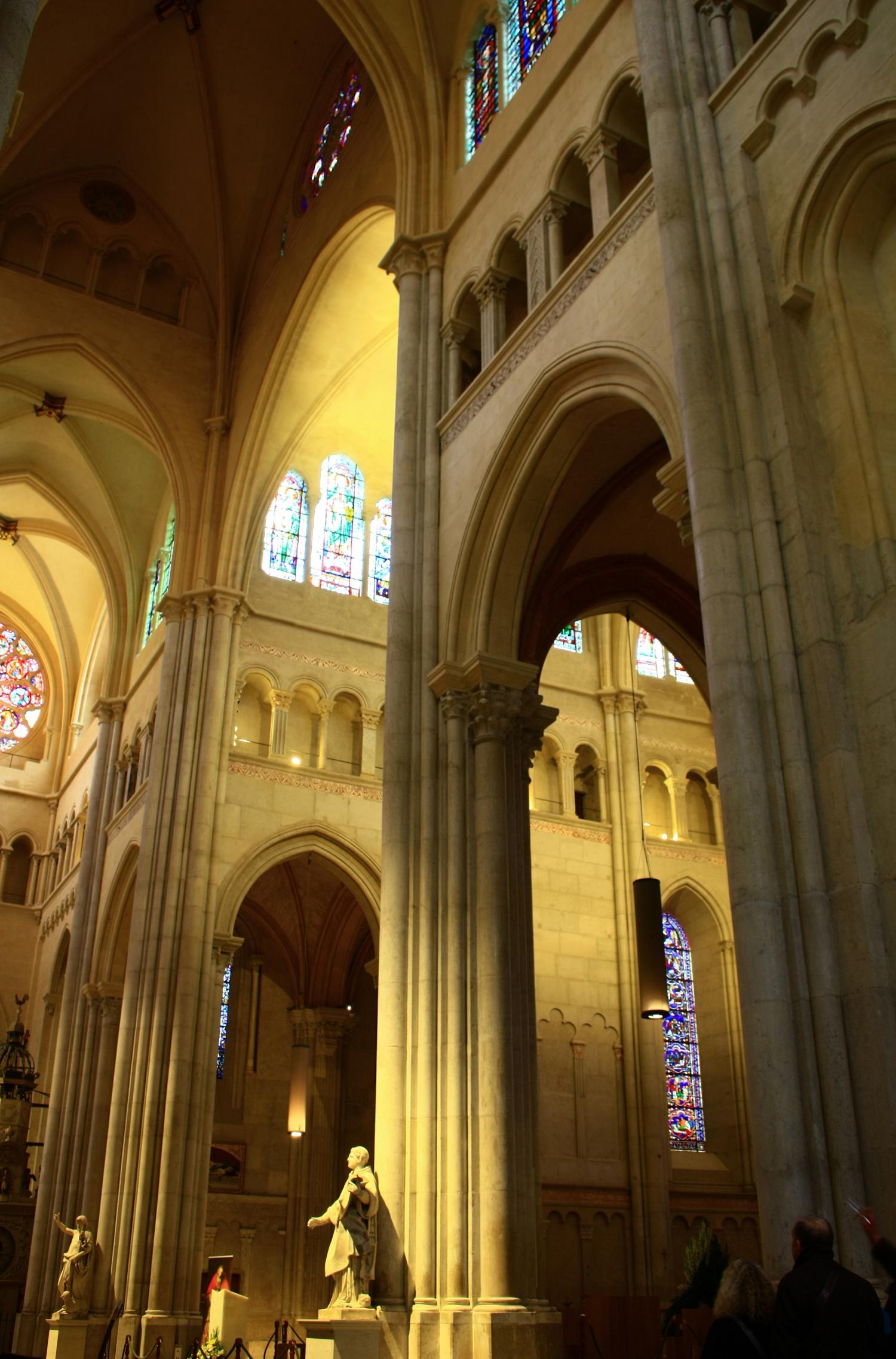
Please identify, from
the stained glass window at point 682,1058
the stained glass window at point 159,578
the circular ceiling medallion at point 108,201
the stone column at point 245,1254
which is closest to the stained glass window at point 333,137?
the circular ceiling medallion at point 108,201

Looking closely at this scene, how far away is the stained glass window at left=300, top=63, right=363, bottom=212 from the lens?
19.4m

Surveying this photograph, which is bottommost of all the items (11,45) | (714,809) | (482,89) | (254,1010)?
(254,1010)

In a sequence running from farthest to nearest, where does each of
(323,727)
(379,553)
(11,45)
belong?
(379,553), (323,727), (11,45)

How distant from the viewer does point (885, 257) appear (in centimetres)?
842

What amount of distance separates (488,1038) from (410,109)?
440 inches

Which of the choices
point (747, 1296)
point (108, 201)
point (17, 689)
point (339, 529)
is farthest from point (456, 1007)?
point (17, 689)

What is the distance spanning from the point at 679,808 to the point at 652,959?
932 cm

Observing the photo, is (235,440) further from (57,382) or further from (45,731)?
(45,731)

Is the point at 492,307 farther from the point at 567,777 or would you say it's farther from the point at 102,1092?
the point at 102,1092

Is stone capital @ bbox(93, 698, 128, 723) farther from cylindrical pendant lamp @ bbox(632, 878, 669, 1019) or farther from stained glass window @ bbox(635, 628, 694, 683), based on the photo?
cylindrical pendant lamp @ bbox(632, 878, 669, 1019)

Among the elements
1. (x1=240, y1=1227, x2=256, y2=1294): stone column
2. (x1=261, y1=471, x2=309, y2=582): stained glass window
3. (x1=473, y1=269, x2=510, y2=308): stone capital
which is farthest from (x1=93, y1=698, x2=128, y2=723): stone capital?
(x1=473, y1=269, x2=510, y2=308): stone capital

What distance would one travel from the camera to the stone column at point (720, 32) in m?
9.79

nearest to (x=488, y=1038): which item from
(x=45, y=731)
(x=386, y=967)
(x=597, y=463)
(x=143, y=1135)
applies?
(x=386, y=967)

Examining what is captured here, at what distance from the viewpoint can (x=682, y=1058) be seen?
2094cm
